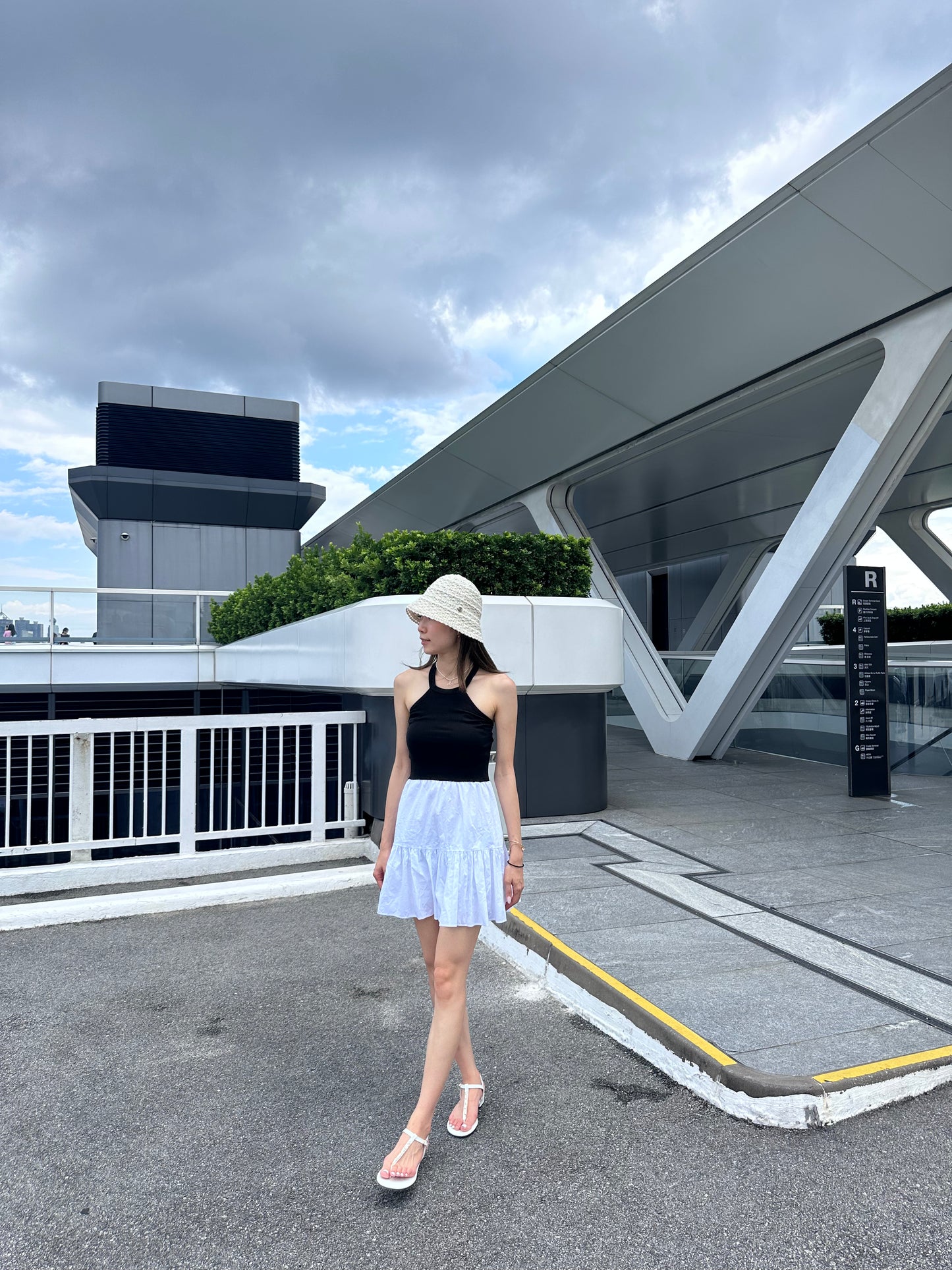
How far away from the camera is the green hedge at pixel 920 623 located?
18.9m

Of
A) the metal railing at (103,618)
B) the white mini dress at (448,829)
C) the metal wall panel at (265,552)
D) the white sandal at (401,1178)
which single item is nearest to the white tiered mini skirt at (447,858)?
the white mini dress at (448,829)

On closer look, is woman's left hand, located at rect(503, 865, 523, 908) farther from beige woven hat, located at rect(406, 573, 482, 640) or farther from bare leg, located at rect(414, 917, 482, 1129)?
beige woven hat, located at rect(406, 573, 482, 640)

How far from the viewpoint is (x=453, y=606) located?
2.89m

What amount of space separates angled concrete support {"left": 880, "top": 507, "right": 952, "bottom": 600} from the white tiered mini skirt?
19059 millimetres

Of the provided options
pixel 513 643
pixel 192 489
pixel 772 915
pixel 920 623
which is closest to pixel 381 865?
pixel 772 915

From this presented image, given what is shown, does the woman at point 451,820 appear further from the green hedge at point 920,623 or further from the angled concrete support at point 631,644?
the green hedge at point 920,623

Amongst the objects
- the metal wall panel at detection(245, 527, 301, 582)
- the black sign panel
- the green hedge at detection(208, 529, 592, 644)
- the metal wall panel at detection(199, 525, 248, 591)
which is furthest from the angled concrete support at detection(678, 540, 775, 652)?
the green hedge at detection(208, 529, 592, 644)

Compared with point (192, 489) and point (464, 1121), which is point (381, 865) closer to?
point (464, 1121)

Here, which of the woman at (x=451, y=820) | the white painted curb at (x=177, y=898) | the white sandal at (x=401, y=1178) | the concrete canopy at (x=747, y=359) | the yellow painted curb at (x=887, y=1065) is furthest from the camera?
the concrete canopy at (x=747, y=359)

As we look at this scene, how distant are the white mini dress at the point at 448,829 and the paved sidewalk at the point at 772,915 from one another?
51.9 inches

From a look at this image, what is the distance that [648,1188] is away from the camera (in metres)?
2.62

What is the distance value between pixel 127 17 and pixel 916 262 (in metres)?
8.81

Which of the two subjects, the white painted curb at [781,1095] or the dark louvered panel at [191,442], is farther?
the dark louvered panel at [191,442]

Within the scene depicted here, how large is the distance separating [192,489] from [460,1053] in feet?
77.8
